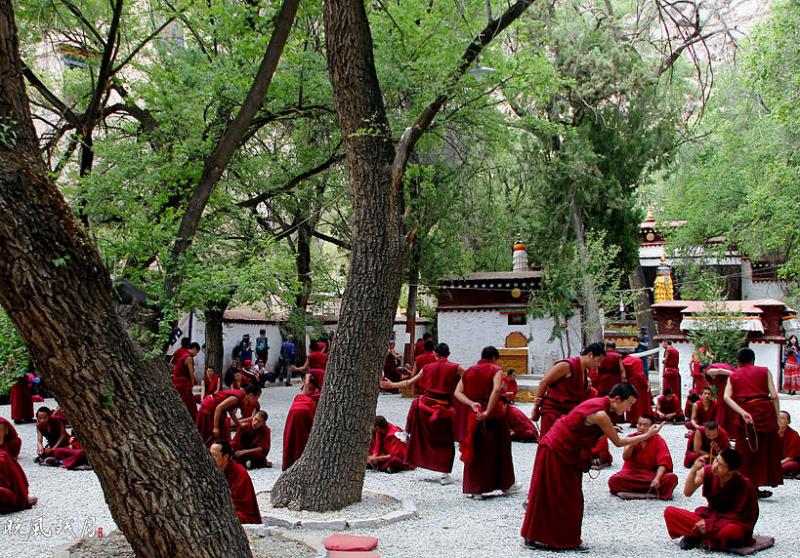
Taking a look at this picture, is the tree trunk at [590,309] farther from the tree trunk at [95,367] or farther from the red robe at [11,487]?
the tree trunk at [95,367]

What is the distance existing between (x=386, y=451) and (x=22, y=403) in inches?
301

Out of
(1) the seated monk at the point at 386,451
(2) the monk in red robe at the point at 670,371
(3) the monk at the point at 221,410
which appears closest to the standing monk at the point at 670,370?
(2) the monk in red robe at the point at 670,371

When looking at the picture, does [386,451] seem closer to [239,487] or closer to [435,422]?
[435,422]

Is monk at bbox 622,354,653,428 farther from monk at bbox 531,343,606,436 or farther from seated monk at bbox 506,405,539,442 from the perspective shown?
monk at bbox 531,343,606,436

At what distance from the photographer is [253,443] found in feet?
34.6

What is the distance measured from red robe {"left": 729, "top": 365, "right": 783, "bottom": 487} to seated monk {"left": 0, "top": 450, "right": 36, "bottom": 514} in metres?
6.93

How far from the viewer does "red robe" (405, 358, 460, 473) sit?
962cm

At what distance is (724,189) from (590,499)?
19435mm

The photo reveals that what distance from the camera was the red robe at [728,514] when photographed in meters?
6.33

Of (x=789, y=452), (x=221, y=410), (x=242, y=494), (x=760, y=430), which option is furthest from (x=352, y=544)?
(x=789, y=452)

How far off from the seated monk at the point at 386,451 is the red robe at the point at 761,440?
147 inches

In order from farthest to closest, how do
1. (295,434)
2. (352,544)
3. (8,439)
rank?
(295,434), (8,439), (352,544)

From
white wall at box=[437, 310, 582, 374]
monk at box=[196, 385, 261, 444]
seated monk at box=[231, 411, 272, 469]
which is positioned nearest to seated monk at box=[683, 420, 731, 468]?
seated monk at box=[231, 411, 272, 469]

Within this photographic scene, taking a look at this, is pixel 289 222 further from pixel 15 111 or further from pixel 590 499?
pixel 15 111
